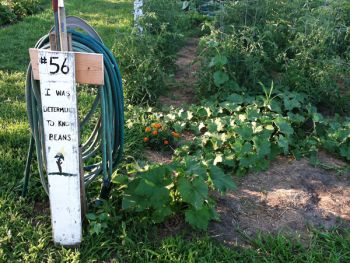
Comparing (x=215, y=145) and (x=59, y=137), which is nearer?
(x=59, y=137)

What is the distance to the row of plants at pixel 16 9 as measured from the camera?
733cm

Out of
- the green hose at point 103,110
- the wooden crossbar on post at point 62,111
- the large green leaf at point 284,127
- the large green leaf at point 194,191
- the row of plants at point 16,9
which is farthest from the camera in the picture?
the row of plants at point 16,9

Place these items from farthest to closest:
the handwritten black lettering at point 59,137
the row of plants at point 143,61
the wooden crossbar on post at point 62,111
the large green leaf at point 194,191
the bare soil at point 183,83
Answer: the bare soil at point 183,83
the row of plants at point 143,61
the large green leaf at point 194,191
the handwritten black lettering at point 59,137
the wooden crossbar on post at point 62,111

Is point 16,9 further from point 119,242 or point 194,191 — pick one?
point 194,191

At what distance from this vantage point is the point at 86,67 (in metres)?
2.34

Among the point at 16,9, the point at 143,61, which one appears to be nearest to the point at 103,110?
the point at 143,61

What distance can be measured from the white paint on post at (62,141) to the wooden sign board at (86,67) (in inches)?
2.3

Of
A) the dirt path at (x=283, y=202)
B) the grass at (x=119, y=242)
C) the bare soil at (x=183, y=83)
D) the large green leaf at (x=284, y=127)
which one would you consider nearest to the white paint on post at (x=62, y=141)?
the grass at (x=119, y=242)

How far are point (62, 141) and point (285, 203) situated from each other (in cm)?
165

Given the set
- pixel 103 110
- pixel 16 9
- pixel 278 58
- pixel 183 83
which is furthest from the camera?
pixel 16 9

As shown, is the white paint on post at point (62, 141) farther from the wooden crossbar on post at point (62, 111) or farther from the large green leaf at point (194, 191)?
the large green leaf at point (194, 191)

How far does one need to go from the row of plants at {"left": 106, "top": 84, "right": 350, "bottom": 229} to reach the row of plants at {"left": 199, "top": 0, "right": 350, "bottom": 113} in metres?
0.21

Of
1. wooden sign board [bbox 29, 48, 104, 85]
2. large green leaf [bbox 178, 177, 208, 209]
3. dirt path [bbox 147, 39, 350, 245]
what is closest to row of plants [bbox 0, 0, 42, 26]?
dirt path [bbox 147, 39, 350, 245]

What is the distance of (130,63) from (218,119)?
1.33 meters
